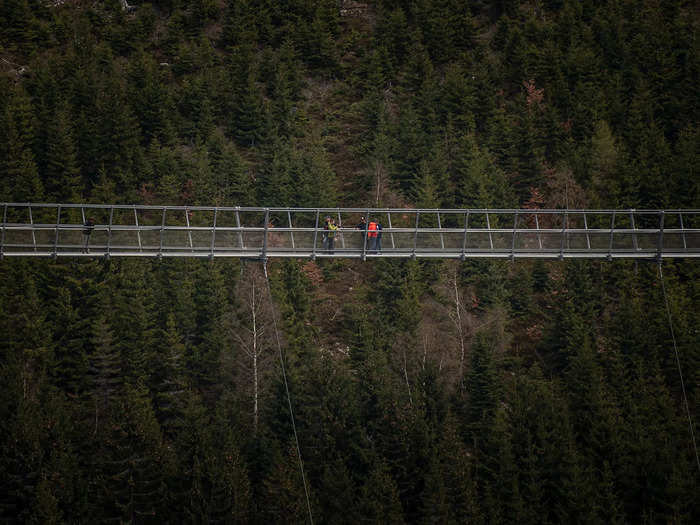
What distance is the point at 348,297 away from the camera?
74.4 meters

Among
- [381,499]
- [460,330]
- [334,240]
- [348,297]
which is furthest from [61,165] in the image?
[334,240]

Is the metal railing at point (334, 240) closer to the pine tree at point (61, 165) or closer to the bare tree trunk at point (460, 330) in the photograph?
the bare tree trunk at point (460, 330)

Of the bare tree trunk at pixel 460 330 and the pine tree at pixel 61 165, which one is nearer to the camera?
the bare tree trunk at pixel 460 330

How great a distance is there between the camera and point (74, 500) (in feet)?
192

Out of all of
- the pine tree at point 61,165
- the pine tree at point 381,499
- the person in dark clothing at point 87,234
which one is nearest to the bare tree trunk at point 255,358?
the pine tree at point 381,499

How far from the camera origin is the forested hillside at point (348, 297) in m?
58.8

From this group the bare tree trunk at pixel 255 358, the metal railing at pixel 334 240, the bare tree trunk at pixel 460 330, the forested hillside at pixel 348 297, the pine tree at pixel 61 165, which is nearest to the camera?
the metal railing at pixel 334 240

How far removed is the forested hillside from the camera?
58.8 meters

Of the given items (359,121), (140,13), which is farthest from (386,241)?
(140,13)

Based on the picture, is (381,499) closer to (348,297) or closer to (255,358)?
(255,358)

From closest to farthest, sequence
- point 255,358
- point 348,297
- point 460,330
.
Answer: point 255,358 → point 460,330 → point 348,297

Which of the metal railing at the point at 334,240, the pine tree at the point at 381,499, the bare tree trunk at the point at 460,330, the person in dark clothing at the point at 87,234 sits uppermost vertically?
the person in dark clothing at the point at 87,234

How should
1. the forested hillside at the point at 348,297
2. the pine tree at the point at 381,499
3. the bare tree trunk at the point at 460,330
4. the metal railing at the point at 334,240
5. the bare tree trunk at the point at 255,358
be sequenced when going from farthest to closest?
1. the bare tree trunk at the point at 460,330
2. the bare tree trunk at the point at 255,358
3. the forested hillside at the point at 348,297
4. the pine tree at the point at 381,499
5. the metal railing at the point at 334,240

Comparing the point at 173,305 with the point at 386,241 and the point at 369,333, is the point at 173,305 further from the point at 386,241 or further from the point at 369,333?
the point at 386,241
